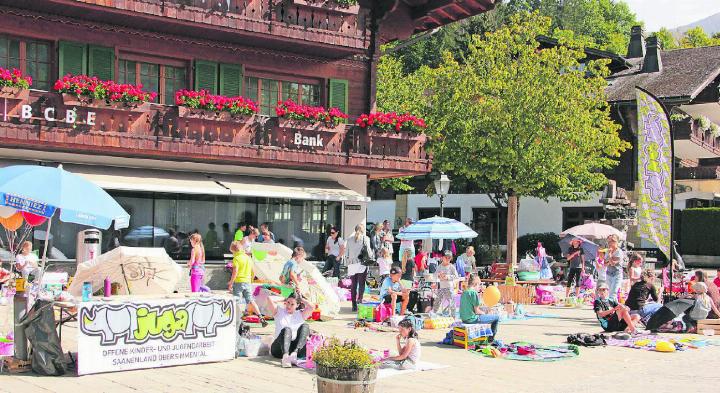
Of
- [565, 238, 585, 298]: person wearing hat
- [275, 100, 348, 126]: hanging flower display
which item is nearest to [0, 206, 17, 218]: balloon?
[275, 100, 348, 126]: hanging flower display

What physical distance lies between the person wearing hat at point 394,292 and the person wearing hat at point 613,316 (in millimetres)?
3742

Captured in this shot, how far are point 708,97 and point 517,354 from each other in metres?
36.1

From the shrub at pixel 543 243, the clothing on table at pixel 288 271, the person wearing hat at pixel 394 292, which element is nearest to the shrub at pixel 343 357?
the clothing on table at pixel 288 271

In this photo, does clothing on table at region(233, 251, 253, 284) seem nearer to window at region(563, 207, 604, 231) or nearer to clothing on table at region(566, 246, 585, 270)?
clothing on table at region(566, 246, 585, 270)

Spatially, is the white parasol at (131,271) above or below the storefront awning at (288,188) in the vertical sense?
below

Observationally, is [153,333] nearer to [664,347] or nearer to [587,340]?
[587,340]

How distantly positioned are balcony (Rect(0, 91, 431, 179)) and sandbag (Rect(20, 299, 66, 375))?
9.38 meters

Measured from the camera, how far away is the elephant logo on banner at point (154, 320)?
448 inches

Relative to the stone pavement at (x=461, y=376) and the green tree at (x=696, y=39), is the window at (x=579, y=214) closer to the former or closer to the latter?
the stone pavement at (x=461, y=376)

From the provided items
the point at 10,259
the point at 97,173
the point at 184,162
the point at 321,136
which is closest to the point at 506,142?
the point at 321,136

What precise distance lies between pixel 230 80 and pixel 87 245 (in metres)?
6.35

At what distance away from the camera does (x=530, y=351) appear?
13977 millimetres

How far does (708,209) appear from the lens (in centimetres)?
4281

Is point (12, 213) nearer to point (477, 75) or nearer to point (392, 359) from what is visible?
point (392, 359)
